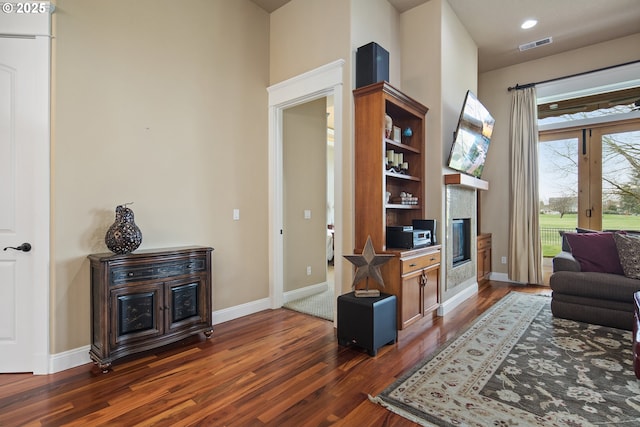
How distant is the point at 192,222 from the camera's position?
3.17 metres

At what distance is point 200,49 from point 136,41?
1.98 ft

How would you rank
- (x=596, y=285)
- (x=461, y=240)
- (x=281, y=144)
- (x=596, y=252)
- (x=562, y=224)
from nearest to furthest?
(x=596, y=285), (x=596, y=252), (x=281, y=144), (x=461, y=240), (x=562, y=224)

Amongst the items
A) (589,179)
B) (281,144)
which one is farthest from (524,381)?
(589,179)

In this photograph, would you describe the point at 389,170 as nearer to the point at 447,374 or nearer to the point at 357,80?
the point at 357,80

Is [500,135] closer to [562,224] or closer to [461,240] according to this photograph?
[562,224]

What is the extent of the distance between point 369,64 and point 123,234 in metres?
2.61

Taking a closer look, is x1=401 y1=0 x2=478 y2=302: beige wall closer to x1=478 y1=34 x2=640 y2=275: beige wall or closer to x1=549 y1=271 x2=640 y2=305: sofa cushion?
x1=549 y1=271 x2=640 y2=305: sofa cushion

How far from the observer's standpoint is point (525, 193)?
5129 millimetres

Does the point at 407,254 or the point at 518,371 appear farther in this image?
the point at 407,254

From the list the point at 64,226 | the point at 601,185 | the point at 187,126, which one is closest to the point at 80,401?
the point at 64,226

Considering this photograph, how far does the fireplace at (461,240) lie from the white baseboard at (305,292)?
1821mm

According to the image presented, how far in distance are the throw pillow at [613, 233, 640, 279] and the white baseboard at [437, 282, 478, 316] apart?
62.9 inches

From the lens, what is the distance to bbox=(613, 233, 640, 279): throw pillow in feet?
10.6

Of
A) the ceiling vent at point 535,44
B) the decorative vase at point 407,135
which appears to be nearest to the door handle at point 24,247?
the decorative vase at point 407,135
